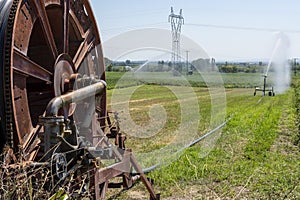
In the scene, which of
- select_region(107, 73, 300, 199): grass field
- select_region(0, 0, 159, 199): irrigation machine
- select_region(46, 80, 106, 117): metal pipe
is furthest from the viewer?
select_region(107, 73, 300, 199): grass field

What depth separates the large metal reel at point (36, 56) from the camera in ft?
9.21

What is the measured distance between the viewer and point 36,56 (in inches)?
158

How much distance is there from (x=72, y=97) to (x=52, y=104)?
0.32m

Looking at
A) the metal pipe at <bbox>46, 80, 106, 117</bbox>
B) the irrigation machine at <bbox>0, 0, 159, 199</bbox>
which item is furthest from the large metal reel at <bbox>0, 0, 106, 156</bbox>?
the metal pipe at <bbox>46, 80, 106, 117</bbox>

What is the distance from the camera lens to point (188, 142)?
29.8 ft

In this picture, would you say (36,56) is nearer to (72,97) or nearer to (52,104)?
(72,97)

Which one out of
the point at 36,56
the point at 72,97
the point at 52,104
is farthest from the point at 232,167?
the point at 52,104

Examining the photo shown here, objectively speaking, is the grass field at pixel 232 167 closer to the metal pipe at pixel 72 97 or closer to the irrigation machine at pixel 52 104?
the irrigation machine at pixel 52 104

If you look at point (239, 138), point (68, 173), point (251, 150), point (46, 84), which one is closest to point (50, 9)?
point (46, 84)

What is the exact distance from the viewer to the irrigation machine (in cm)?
277

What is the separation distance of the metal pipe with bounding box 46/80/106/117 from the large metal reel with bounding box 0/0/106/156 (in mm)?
243

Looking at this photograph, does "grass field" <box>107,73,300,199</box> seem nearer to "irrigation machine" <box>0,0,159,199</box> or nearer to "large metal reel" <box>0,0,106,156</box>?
"irrigation machine" <box>0,0,159,199</box>

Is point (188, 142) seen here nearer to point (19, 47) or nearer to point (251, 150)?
point (251, 150)

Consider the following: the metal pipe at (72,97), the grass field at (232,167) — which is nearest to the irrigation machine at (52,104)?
the metal pipe at (72,97)
